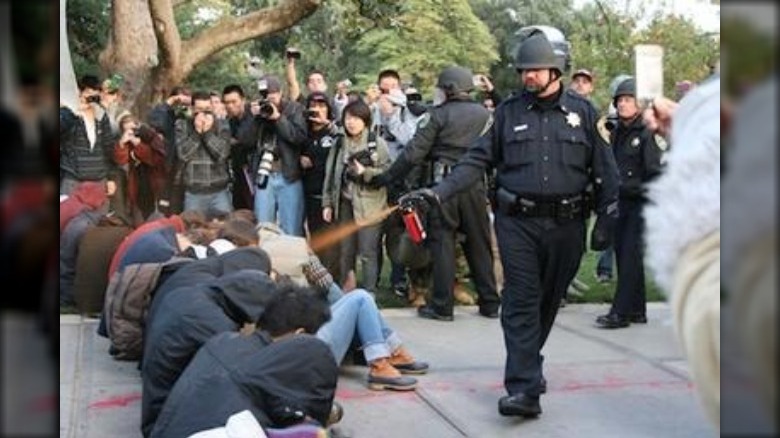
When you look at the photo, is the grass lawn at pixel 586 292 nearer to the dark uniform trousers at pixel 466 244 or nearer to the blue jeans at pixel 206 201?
the dark uniform trousers at pixel 466 244

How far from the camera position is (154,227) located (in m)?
6.12

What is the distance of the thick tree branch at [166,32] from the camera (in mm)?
10461

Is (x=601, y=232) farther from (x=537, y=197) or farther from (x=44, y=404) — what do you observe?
(x=44, y=404)

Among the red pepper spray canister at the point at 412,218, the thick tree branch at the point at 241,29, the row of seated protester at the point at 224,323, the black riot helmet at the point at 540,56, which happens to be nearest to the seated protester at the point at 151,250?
the row of seated protester at the point at 224,323

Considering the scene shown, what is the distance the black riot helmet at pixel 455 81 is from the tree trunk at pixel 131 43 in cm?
472

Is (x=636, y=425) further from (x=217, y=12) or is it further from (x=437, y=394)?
(x=217, y=12)

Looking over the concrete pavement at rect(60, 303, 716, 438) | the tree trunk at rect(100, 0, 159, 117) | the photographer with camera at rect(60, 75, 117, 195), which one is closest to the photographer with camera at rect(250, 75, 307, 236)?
the photographer with camera at rect(60, 75, 117, 195)

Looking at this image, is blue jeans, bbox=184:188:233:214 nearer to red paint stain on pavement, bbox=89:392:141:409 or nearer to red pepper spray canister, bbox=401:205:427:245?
red paint stain on pavement, bbox=89:392:141:409

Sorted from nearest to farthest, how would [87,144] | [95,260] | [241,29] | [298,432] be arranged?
[298,432] → [95,260] → [87,144] → [241,29]

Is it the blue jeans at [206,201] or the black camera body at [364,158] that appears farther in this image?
the blue jeans at [206,201]

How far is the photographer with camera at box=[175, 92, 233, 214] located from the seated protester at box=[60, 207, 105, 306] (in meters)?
1.45

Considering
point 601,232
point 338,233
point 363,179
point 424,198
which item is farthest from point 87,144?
point 601,232

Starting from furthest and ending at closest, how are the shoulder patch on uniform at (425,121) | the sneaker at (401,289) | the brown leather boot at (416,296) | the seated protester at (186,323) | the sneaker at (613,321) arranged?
the sneaker at (401,289)
the brown leather boot at (416,296)
the shoulder patch on uniform at (425,121)
the sneaker at (613,321)
the seated protester at (186,323)

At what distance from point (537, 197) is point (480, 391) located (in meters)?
1.21
